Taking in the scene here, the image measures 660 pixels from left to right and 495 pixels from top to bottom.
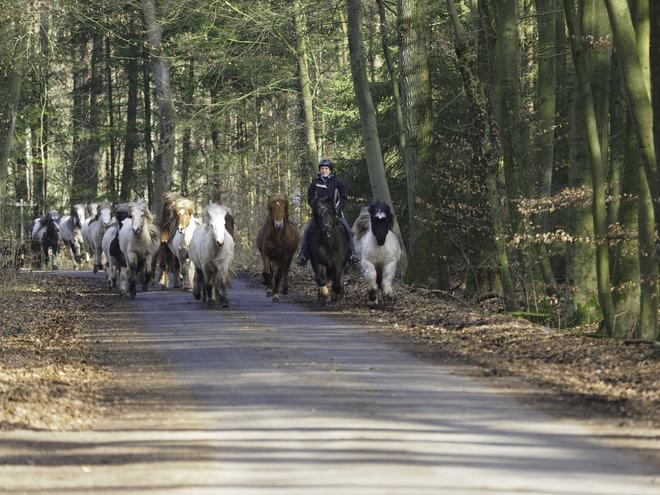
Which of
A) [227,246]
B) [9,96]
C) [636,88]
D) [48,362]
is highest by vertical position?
[9,96]

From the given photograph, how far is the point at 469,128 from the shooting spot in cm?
2212

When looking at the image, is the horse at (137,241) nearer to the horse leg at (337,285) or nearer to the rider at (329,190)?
the rider at (329,190)

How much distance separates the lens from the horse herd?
16.2 metres

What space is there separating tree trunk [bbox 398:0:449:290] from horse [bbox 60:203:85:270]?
1805 cm

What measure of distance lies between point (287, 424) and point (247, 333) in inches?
230

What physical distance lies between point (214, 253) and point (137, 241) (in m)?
3.50

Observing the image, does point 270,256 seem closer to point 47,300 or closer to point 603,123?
point 47,300

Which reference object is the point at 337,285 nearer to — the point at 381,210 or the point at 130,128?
the point at 381,210

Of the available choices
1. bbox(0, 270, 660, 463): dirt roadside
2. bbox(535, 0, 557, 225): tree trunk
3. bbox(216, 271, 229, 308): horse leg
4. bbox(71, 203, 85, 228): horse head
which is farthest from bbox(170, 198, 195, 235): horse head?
bbox(71, 203, 85, 228): horse head

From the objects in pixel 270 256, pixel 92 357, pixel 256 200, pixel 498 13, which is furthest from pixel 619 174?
pixel 256 200

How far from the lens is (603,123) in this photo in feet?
48.3

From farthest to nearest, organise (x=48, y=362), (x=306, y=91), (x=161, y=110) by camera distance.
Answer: (x=161, y=110), (x=306, y=91), (x=48, y=362)

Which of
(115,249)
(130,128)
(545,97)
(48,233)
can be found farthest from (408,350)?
(130,128)

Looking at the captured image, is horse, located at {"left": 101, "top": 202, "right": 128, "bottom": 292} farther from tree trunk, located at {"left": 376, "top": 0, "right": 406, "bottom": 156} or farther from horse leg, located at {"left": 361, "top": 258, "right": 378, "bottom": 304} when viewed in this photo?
tree trunk, located at {"left": 376, "top": 0, "right": 406, "bottom": 156}
